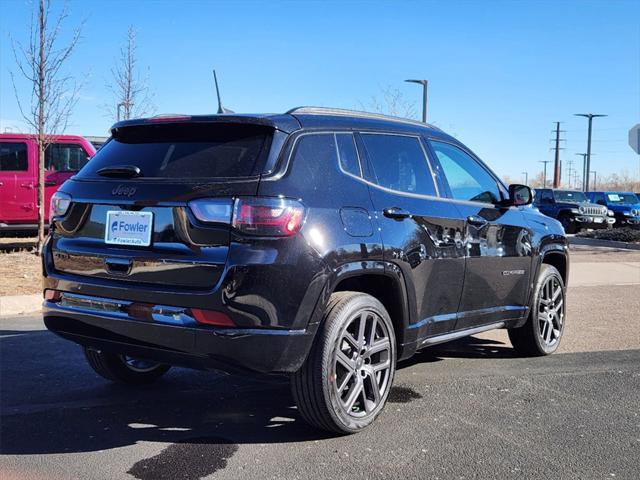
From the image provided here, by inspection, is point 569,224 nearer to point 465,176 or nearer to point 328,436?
point 465,176

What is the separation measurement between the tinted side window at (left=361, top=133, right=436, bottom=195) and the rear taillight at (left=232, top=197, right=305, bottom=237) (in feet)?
3.11

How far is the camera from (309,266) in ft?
11.8

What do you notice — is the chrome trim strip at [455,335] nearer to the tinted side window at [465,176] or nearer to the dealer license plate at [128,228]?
the tinted side window at [465,176]

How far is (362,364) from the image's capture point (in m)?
4.07

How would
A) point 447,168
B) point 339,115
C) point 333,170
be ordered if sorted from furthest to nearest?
1. point 447,168
2. point 339,115
3. point 333,170

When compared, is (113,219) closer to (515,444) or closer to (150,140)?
(150,140)

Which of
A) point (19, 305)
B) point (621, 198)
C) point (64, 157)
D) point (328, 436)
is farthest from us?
point (621, 198)

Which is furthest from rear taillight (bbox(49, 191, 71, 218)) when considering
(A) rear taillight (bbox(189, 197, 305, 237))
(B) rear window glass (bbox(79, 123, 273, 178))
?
(A) rear taillight (bbox(189, 197, 305, 237))

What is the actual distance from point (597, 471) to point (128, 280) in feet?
8.81

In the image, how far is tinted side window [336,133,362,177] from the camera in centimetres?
412

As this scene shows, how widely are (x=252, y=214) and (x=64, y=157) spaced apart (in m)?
11.6

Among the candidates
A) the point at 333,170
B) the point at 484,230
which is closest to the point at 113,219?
the point at 333,170

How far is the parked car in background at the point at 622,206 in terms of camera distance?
27.8m

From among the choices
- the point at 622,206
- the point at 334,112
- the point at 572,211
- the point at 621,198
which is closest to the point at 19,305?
the point at 334,112
